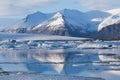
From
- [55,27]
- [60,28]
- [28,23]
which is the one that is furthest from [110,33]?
[28,23]

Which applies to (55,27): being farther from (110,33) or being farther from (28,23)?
(110,33)

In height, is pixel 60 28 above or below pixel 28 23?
below

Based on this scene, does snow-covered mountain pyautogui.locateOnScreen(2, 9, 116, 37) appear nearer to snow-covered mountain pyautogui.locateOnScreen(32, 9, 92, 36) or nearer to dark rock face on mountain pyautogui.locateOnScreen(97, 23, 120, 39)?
snow-covered mountain pyautogui.locateOnScreen(32, 9, 92, 36)

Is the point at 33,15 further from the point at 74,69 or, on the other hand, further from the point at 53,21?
the point at 74,69

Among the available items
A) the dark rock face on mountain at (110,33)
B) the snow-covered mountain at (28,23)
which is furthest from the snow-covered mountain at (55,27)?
the dark rock face on mountain at (110,33)

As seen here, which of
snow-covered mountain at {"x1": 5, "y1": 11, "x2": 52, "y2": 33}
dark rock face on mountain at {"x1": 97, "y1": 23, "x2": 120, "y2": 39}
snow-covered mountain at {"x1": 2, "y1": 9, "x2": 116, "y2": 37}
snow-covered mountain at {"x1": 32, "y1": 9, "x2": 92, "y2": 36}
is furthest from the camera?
snow-covered mountain at {"x1": 5, "y1": 11, "x2": 52, "y2": 33}

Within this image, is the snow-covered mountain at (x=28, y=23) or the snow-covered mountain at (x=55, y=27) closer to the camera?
the snow-covered mountain at (x=55, y=27)

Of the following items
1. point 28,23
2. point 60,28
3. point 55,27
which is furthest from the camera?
point 28,23

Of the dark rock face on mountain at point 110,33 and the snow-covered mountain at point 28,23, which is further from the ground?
the snow-covered mountain at point 28,23

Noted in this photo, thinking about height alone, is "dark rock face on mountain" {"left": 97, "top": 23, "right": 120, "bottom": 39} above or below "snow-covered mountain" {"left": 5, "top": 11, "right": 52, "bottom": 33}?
below

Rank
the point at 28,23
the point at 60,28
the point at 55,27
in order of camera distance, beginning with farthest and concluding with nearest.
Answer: the point at 28,23 → the point at 55,27 → the point at 60,28

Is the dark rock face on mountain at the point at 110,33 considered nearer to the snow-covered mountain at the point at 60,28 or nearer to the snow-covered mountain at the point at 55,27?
the snow-covered mountain at the point at 55,27

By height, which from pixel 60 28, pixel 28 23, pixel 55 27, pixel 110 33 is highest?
pixel 28 23

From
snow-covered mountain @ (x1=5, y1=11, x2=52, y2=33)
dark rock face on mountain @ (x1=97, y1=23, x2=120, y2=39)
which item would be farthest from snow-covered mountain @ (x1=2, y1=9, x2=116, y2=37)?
dark rock face on mountain @ (x1=97, y1=23, x2=120, y2=39)
